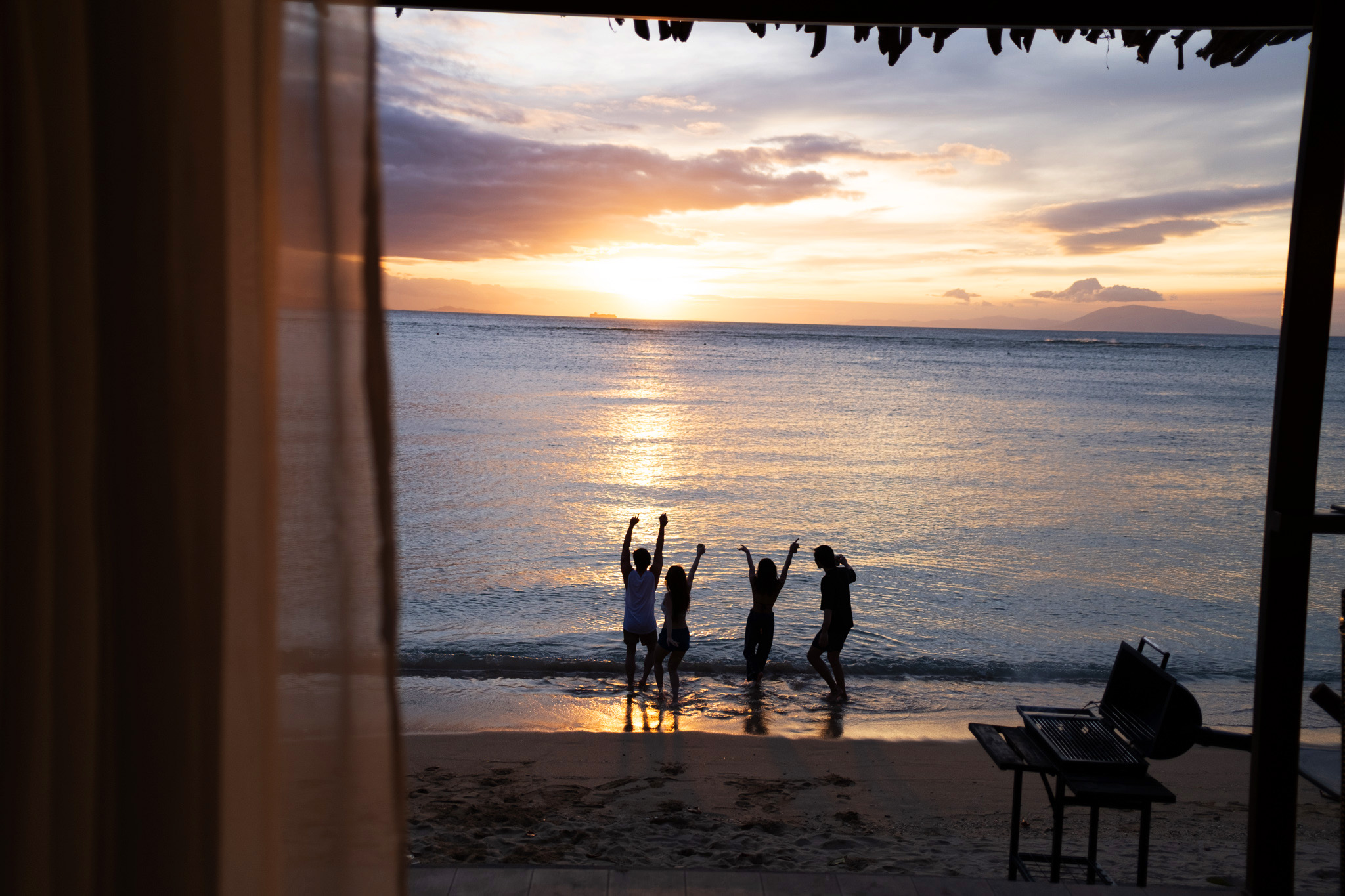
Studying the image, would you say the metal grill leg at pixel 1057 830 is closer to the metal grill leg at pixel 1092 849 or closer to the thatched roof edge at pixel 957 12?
the metal grill leg at pixel 1092 849

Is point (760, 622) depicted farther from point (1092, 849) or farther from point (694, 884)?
point (694, 884)

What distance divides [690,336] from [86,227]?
10296 centimetres

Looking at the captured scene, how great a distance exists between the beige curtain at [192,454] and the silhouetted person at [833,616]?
629 centimetres

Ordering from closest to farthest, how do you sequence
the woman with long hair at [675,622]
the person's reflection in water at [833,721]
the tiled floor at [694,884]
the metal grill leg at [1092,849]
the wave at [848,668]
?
the tiled floor at [694,884] → the metal grill leg at [1092,849] → the person's reflection in water at [833,721] → the woman with long hair at [675,622] → the wave at [848,668]

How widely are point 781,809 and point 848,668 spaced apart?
3.91 metres

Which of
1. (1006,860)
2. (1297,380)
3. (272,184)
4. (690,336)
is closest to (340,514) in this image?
(272,184)

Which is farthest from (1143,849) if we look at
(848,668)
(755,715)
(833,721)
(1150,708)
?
(848,668)

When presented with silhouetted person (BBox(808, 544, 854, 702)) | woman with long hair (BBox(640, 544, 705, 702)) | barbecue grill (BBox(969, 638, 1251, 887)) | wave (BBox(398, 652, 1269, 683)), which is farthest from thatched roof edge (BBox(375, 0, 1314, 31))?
wave (BBox(398, 652, 1269, 683))

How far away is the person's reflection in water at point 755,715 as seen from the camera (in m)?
7.00

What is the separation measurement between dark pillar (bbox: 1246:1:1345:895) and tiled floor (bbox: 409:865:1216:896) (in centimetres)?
39

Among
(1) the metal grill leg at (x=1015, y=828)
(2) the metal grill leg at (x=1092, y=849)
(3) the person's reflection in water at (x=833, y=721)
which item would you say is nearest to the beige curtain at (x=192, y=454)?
(1) the metal grill leg at (x=1015, y=828)

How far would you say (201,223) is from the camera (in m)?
1.06

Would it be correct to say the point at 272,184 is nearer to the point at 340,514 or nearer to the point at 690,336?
the point at 340,514

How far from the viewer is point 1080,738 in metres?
3.64
